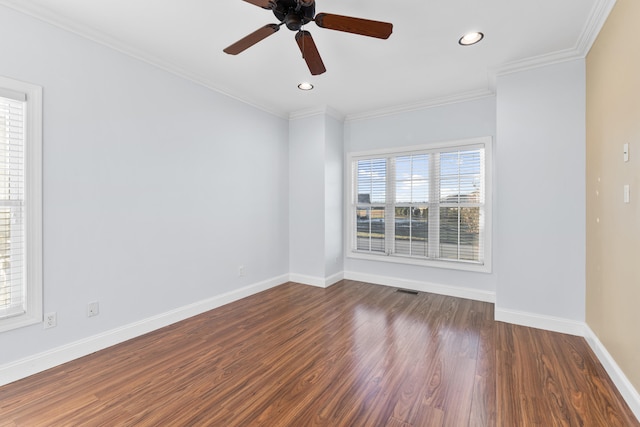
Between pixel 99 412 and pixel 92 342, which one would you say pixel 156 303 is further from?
pixel 99 412

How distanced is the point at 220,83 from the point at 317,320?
289cm

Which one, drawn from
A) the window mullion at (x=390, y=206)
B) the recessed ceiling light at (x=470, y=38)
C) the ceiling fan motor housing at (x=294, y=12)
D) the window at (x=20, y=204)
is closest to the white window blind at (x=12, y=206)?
the window at (x=20, y=204)

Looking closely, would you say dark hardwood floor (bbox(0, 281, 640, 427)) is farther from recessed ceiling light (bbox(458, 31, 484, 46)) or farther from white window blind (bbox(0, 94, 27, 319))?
recessed ceiling light (bbox(458, 31, 484, 46))

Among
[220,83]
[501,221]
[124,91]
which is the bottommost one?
[501,221]

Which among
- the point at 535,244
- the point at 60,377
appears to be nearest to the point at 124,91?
the point at 60,377

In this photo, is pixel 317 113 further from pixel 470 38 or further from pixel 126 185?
pixel 126 185

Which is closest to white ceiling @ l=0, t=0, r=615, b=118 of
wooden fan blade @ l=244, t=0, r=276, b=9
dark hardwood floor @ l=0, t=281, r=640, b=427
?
A: wooden fan blade @ l=244, t=0, r=276, b=9

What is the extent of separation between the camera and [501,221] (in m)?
3.05

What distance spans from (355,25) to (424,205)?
9.32 ft

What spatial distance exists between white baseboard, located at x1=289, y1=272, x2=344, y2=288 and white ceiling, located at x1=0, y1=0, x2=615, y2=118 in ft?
8.53

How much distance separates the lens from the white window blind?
2.00 m

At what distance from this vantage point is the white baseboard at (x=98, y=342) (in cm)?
203

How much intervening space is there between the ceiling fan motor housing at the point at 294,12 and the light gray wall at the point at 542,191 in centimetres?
230

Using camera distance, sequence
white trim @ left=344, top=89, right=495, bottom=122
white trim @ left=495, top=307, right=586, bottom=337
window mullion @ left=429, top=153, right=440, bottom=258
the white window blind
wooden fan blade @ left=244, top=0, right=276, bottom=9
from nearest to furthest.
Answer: wooden fan blade @ left=244, top=0, right=276, bottom=9
the white window blind
white trim @ left=495, top=307, right=586, bottom=337
white trim @ left=344, top=89, right=495, bottom=122
window mullion @ left=429, top=153, right=440, bottom=258
